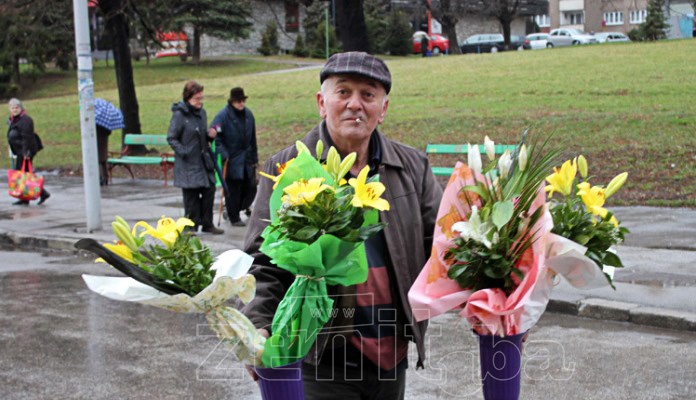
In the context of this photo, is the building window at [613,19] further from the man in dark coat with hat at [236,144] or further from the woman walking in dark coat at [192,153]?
the woman walking in dark coat at [192,153]

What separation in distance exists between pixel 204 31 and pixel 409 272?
54219mm

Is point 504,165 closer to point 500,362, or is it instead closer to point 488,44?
point 500,362

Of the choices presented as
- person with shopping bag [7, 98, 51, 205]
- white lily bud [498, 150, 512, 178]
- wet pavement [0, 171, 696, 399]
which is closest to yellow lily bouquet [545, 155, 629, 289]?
white lily bud [498, 150, 512, 178]

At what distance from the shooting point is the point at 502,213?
9.52 ft

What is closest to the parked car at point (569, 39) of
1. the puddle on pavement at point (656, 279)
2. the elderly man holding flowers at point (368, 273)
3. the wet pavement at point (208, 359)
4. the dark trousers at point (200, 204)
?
the dark trousers at point (200, 204)

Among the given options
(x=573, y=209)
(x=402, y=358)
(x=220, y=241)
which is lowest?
(x=220, y=241)

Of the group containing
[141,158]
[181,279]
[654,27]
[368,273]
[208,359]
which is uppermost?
[654,27]

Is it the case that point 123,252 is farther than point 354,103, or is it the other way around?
point 354,103

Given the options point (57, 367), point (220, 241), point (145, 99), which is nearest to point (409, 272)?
point (57, 367)

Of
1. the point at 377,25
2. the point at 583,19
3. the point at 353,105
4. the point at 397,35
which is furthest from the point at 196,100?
the point at 583,19

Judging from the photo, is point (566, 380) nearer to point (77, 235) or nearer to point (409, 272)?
point (409, 272)

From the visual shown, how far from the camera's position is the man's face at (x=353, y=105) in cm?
356

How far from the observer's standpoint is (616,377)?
22.5ft

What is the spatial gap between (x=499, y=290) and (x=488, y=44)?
6053cm
